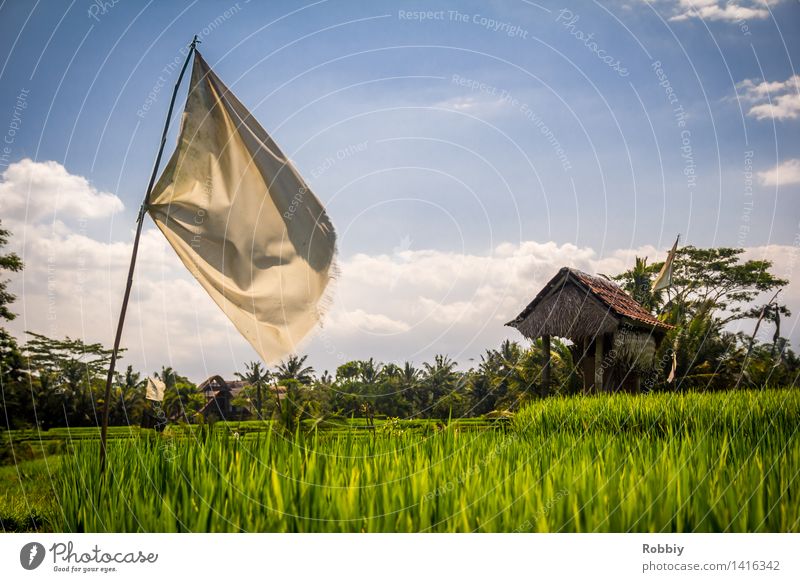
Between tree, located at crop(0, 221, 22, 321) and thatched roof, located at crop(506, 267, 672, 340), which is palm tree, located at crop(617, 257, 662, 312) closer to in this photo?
thatched roof, located at crop(506, 267, 672, 340)

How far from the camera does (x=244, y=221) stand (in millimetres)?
2551

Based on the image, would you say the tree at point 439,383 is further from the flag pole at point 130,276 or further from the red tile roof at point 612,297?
the red tile roof at point 612,297

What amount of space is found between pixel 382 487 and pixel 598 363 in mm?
6196

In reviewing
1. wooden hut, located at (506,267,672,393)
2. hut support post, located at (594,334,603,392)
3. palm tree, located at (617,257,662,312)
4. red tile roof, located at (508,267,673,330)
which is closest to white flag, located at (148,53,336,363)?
hut support post, located at (594,334,603,392)

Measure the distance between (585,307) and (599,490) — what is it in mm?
6225

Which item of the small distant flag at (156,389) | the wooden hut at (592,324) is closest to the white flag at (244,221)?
the small distant flag at (156,389)

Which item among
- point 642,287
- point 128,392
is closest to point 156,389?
point 128,392

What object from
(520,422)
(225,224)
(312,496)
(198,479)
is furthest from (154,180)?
(520,422)

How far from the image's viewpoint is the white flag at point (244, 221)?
8.18ft

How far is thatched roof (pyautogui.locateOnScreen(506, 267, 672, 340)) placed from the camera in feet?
26.3

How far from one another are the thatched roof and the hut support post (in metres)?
0.14
